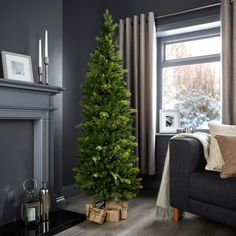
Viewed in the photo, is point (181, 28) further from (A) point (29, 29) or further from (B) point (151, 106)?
(A) point (29, 29)

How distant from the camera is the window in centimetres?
346

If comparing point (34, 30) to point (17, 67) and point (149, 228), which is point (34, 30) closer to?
point (17, 67)

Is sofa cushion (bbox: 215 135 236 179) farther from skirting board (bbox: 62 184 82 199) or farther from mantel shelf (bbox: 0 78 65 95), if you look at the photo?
skirting board (bbox: 62 184 82 199)

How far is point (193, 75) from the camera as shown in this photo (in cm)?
361

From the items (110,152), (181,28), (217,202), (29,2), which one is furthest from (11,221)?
(181,28)

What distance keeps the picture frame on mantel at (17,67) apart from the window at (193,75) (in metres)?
1.90

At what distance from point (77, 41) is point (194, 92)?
1.59m

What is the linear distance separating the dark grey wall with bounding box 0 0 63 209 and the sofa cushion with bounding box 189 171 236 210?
1312mm

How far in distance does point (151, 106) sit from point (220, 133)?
3.56 feet

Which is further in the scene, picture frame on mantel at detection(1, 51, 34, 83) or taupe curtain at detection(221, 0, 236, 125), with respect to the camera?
taupe curtain at detection(221, 0, 236, 125)

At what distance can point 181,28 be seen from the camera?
3412 millimetres

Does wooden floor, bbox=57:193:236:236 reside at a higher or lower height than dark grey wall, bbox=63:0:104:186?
lower

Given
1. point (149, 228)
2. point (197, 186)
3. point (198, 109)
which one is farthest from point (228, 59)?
point (149, 228)

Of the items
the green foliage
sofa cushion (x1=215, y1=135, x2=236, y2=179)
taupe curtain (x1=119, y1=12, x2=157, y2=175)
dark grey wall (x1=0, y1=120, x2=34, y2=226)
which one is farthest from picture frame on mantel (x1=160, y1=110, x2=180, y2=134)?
dark grey wall (x1=0, y1=120, x2=34, y2=226)
